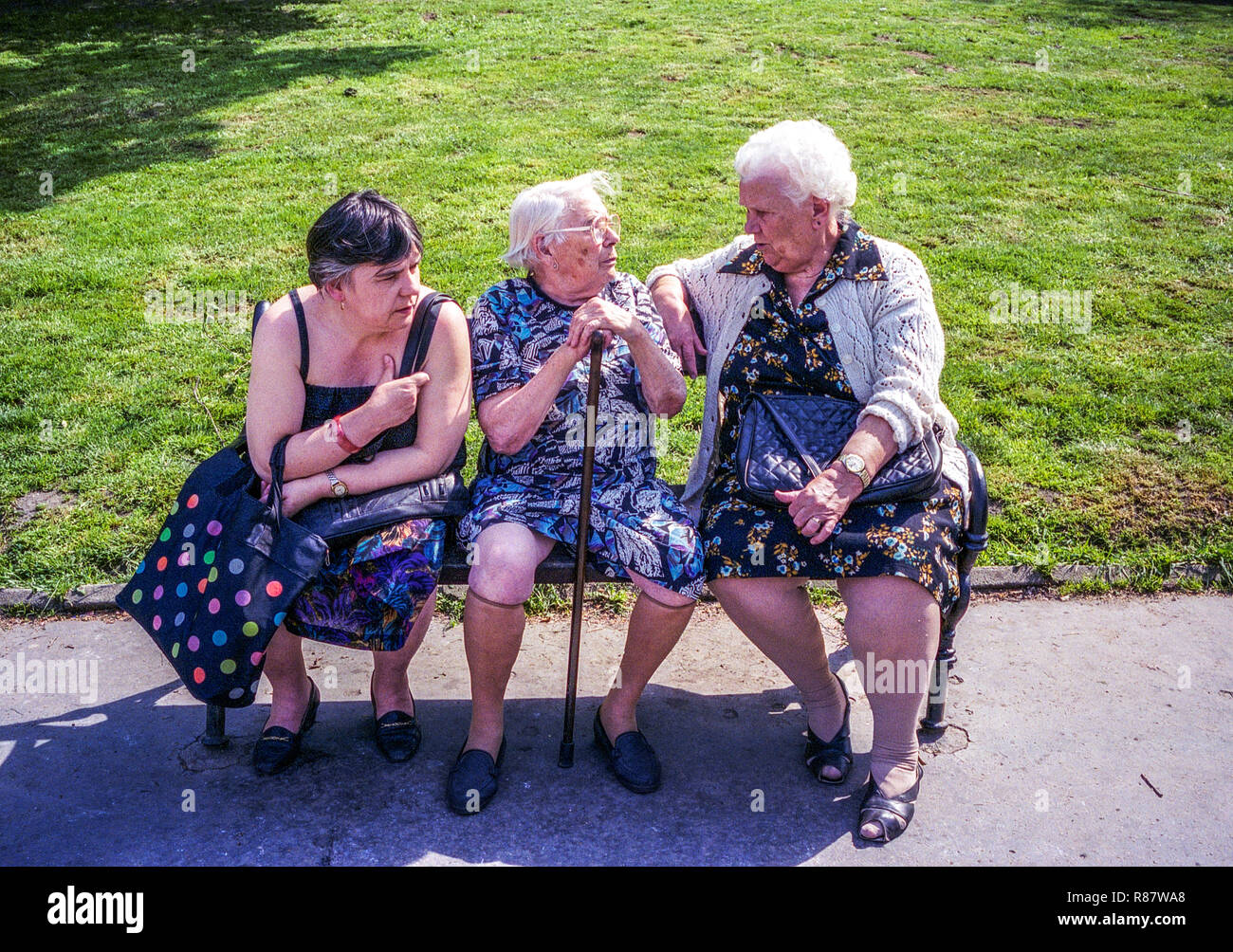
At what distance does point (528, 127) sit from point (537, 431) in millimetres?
5817

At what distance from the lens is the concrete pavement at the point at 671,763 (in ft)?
9.88

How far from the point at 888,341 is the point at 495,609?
1.41m

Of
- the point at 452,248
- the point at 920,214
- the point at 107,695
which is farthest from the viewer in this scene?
the point at 920,214

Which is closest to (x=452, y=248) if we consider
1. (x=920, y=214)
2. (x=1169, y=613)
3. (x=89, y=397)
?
(x=89, y=397)

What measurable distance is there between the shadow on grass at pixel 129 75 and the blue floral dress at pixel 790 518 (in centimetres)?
600

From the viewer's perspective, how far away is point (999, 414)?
510 cm

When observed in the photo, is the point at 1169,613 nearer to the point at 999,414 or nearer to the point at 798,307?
the point at 999,414

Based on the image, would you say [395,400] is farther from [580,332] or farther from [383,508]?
[580,332]

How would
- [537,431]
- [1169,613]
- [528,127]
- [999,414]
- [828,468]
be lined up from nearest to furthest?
[828,468] < [537,431] < [1169,613] < [999,414] < [528,127]

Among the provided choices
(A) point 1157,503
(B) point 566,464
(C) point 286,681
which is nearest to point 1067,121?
(A) point 1157,503

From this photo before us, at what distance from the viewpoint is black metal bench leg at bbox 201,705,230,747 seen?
336 centimetres

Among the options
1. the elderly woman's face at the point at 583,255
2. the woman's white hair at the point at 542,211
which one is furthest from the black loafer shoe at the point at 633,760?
the woman's white hair at the point at 542,211

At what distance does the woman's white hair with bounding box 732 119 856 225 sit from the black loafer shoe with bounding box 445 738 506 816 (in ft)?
6.17

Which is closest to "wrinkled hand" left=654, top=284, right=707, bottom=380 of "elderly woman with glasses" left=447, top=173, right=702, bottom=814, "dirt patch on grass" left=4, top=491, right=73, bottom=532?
"elderly woman with glasses" left=447, top=173, right=702, bottom=814
